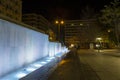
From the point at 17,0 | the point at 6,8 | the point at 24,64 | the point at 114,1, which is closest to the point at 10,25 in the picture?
the point at 24,64

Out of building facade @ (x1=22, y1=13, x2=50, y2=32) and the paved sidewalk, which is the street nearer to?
the paved sidewalk

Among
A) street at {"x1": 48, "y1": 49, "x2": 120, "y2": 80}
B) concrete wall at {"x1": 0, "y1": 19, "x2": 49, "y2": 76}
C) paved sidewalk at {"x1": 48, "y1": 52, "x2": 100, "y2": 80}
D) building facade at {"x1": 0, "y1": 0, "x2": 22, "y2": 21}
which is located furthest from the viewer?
building facade at {"x1": 0, "y1": 0, "x2": 22, "y2": 21}

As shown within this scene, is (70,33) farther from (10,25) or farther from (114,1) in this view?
(10,25)

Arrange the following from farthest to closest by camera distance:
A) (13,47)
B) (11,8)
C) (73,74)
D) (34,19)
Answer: (34,19), (11,8), (73,74), (13,47)

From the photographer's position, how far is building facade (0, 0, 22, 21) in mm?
76181

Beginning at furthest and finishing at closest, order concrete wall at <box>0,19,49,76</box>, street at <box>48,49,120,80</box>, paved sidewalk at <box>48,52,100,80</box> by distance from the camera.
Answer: street at <box>48,49,120,80</box>, paved sidewalk at <box>48,52,100,80</box>, concrete wall at <box>0,19,49,76</box>

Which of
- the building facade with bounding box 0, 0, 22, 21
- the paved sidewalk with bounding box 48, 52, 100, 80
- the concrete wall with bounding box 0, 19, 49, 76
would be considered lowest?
the paved sidewalk with bounding box 48, 52, 100, 80

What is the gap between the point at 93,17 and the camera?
9625 cm

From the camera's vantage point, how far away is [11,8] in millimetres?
84562

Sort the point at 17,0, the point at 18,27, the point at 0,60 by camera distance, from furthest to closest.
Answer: the point at 17,0 < the point at 18,27 < the point at 0,60

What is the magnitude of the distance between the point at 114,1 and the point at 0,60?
4883cm

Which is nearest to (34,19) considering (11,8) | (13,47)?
(11,8)

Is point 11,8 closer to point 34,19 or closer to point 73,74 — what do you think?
point 34,19

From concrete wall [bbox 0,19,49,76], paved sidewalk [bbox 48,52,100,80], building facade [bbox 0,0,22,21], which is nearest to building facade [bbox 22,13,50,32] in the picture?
building facade [bbox 0,0,22,21]
